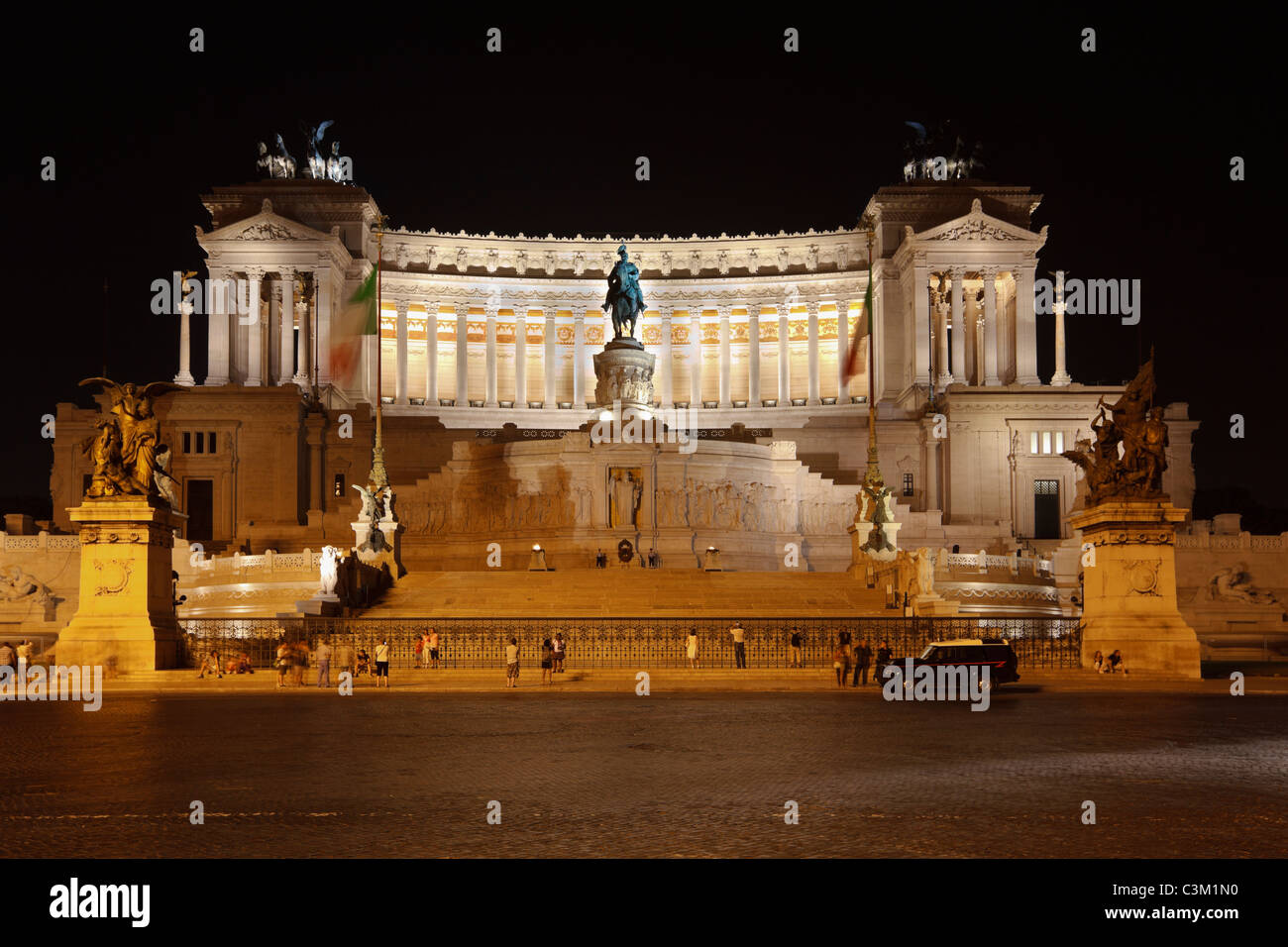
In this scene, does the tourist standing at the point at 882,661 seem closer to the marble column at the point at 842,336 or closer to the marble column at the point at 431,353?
the marble column at the point at 842,336

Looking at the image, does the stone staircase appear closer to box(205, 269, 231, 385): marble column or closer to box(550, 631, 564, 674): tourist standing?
box(550, 631, 564, 674): tourist standing

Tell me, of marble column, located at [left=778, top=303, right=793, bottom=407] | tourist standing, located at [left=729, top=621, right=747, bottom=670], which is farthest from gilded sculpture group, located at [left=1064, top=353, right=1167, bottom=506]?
marble column, located at [left=778, top=303, right=793, bottom=407]

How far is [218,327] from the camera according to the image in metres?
91.7

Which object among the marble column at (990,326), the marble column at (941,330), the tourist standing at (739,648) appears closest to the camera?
the tourist standing at (739,648)

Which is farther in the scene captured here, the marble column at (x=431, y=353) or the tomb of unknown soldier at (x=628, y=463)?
the marble column at (x=431, y=353)

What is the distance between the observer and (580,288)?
10275 cm

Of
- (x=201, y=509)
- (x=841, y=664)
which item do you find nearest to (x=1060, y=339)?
(x=201, y=509)

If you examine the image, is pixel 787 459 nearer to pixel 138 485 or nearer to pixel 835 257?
pixel 835 257

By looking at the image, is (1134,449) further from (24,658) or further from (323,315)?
(323,315)

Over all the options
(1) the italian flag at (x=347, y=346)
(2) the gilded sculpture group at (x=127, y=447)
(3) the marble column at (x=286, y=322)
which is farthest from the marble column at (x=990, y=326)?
(2) the gilded sculpture group at (x=127, y=447)

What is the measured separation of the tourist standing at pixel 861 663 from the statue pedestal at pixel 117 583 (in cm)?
1567

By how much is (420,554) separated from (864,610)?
1092 inches

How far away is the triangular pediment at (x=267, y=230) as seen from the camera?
300ft

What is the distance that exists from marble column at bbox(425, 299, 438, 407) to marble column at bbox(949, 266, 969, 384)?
3461 cm
